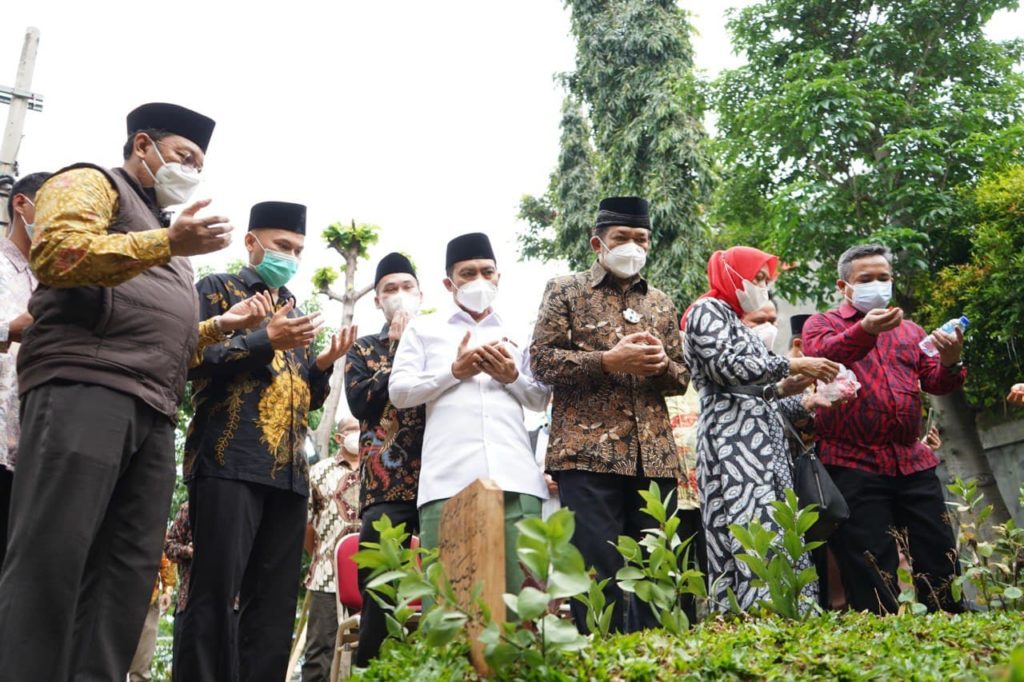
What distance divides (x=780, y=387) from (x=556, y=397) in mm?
1236

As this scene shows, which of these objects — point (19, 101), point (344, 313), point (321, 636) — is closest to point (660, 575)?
point (321, 636)

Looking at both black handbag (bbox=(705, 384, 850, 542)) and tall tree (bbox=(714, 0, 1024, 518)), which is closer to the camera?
black handbag (bbox=(705, 384, 850, 542))

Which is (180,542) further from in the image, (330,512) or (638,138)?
(638,138)

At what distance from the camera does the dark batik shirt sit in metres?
3.82

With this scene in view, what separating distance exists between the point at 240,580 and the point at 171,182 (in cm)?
156

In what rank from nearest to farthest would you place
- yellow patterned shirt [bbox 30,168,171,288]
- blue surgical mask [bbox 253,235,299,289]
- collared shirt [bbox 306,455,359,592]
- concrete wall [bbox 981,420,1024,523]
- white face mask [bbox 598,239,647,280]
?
yellow patterned shirt [bbox 30,168,171,288]
blue surgical mask [bbox 253,235,299,289]
white face mask [bbox 598,239,647,280]
collared shirt [bbox 306,455,359,592]
concrete wall [bbox 981,420,1024,523]

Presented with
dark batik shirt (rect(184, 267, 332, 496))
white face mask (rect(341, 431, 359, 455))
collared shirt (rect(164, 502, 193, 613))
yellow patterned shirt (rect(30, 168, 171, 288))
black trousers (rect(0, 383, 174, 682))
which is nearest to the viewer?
black trousers (rect(0, 383, 174, 682))

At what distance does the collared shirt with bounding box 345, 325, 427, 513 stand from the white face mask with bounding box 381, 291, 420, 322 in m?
0.29

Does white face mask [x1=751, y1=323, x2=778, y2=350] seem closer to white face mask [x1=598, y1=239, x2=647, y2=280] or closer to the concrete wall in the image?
white face mask [x1=598, y1=239, x2=647, y2=280]

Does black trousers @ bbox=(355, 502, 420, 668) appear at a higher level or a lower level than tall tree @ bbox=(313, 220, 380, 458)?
lower

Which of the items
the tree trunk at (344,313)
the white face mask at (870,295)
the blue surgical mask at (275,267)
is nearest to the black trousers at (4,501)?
the blue surgical mask at (275,267)

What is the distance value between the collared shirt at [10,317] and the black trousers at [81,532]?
2.68 ft

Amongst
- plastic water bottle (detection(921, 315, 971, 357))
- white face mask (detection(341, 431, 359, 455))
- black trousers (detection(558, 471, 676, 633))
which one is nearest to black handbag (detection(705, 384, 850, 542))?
black trousers (detection(558, 471, 676, 633))

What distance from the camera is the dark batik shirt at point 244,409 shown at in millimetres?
3820
